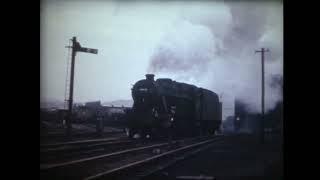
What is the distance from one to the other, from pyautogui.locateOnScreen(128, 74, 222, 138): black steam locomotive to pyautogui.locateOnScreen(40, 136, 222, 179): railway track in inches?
6.9

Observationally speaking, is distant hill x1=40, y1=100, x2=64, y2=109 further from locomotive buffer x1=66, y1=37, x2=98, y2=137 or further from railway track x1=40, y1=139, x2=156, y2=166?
railway track x1=40, y1=139, x2=156, y2=166

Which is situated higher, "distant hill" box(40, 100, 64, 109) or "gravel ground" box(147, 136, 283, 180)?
"distant hill" box(40, 100, 64, 109)

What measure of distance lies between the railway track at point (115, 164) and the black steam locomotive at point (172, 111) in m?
0.17

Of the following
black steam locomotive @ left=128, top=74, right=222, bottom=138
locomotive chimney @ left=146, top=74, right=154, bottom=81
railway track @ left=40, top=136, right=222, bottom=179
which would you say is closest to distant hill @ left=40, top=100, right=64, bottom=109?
railway track @ left=40, top=136, right=222, bottom=179

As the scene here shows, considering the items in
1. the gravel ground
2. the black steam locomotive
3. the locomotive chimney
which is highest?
the locomotive chimney

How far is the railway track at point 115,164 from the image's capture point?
5074 mm

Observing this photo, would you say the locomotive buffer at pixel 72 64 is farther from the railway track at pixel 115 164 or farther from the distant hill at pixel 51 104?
the railway track at pixel 115 164

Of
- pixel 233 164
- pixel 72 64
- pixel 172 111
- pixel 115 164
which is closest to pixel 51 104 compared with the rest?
pixel 72 64

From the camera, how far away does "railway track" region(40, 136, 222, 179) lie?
200 inches

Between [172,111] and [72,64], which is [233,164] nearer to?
[172,111]

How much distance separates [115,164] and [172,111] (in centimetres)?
89
